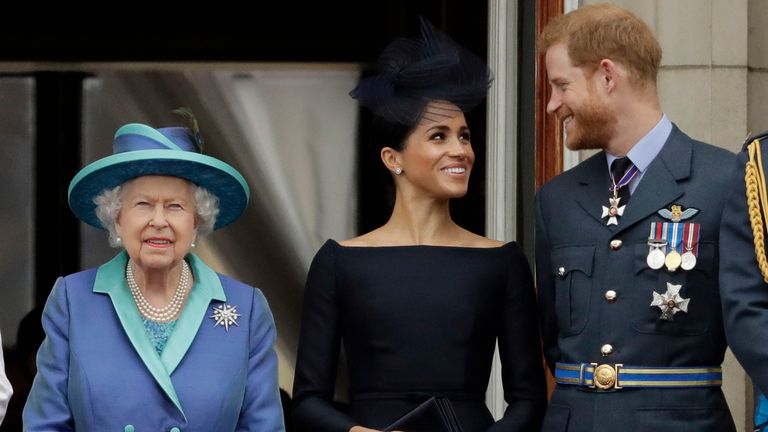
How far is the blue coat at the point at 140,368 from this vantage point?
4.38m

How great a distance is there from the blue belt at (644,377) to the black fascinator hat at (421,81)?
0.90 m

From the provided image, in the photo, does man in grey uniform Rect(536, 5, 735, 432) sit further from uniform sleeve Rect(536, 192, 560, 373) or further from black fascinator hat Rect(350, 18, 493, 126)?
black fascinator hat Rect(350, 18, 493, 126)

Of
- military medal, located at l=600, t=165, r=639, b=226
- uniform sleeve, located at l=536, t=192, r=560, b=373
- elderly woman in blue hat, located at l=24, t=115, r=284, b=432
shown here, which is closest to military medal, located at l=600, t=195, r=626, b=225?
military medal, located at l=600, t=165, r=639, b=226

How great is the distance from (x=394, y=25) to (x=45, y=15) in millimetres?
1546

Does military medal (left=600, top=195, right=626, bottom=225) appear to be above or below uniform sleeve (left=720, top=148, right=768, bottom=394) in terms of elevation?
above

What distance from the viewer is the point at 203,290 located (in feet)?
15.0

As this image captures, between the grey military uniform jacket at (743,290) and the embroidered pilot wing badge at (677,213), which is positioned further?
the embroidered pilot wing badge at (677,213)

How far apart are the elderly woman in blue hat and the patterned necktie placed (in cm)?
99

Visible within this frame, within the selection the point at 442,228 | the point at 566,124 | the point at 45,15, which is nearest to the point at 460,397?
the point at 442,228

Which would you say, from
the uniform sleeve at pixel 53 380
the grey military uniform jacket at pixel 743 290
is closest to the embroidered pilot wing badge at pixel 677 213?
the grey military uniform jacket at pixel 743 290

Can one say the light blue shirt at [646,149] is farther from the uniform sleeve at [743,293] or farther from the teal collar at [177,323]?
the teal collar at [177,323]

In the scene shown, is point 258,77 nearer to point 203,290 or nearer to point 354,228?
point 354,228

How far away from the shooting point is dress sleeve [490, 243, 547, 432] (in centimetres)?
475

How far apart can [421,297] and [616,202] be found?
2.01 feet
